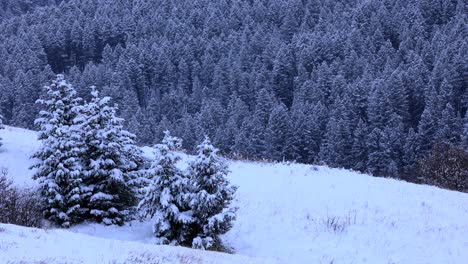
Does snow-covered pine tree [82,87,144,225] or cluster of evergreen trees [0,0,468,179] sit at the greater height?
cluster of evergreen trees [0,0,468,179]

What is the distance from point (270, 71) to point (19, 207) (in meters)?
125

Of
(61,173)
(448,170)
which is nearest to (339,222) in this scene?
(61,173)

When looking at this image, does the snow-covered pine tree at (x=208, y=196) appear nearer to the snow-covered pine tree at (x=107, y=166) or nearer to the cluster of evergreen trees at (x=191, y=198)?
the cluster of evergreen trees at (x=191, y=198)

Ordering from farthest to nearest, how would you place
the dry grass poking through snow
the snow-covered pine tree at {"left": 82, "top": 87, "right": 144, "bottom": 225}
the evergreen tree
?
the evergreen tree < the dry grass poking through snow < the snow-covered pine tree at {"left": 82, "top": 87, "right": 144, "bottom": 225}

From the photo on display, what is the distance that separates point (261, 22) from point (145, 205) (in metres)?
165

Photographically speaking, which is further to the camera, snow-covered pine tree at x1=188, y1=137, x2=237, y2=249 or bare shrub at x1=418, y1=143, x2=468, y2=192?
bare shrub at x1=418, y1=143, x2=468, y2=192

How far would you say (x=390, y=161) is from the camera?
8000 cm

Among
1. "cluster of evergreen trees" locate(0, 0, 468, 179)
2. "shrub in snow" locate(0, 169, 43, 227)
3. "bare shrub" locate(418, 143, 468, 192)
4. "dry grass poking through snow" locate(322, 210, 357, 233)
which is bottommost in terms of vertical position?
"shrub in snow" locate(0, 169, 43, 227)

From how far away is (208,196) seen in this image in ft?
44.4

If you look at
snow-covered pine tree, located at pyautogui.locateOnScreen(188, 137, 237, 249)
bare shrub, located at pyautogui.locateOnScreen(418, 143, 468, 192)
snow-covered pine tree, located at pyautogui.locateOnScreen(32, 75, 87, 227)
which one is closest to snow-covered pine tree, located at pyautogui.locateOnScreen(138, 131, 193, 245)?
snow-covered pine tree, located at pyautogui.locateOnScreen(188, 137, 237, 249)

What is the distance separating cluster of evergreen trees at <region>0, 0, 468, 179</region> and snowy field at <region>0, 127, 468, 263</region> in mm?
59266

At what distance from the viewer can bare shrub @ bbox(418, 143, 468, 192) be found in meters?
37.0

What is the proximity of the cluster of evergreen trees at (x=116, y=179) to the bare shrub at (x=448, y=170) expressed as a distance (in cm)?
2623

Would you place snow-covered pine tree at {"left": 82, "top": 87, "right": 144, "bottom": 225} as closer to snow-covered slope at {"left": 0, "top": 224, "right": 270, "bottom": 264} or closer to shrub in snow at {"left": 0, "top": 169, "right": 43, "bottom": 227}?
shrub in snow at {"left": 0, "top": 169, "right": 43, "bottom": 227}
